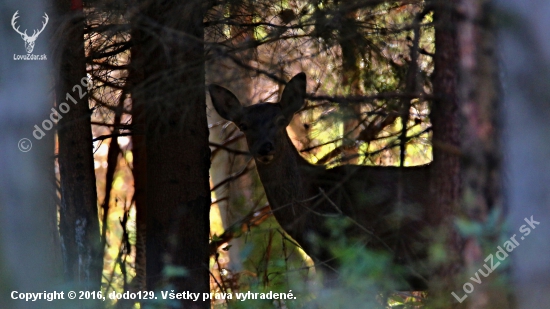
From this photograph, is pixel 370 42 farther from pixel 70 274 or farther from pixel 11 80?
pixel 70 274

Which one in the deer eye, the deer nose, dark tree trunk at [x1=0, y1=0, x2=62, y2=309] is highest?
the deer eye

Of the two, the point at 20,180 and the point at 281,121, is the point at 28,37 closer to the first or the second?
the point at 20,180

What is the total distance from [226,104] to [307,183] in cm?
116

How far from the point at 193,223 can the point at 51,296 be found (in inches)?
98.0

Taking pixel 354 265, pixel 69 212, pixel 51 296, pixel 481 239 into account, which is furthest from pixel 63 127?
pixel 481 239

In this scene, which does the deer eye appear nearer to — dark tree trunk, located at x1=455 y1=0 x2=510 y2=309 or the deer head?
the deer head

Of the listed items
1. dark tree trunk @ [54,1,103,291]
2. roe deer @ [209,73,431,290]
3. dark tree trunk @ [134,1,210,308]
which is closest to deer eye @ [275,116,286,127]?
roe deer @ [209,73,431,290]

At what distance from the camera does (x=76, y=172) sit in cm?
548

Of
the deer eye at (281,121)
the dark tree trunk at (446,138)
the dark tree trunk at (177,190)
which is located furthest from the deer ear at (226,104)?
the dark tree trunk at (446,138)

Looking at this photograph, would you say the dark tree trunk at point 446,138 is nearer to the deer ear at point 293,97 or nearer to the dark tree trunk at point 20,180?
the deer ear at point 293,97

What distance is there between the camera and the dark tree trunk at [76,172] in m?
5.34

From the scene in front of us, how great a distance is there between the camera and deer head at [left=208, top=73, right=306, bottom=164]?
5.98 metres

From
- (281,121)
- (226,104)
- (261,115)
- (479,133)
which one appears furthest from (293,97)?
(479,133)

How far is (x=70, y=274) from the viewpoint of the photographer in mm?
5379
